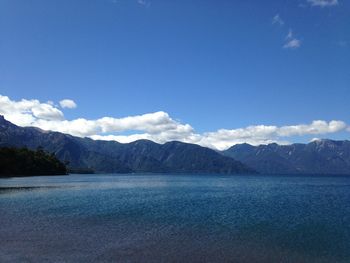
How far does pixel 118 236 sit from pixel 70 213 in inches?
921

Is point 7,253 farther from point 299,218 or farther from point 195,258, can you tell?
point 299,218

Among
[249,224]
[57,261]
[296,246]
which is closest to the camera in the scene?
[57,261]

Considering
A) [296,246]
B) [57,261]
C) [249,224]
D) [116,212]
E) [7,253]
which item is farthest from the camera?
[116,212]

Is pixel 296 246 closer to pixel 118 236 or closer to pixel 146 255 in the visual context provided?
pixel 146 255

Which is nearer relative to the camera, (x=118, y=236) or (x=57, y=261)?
(x=57, y=261)

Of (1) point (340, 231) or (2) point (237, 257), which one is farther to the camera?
(1) point (340, 231)

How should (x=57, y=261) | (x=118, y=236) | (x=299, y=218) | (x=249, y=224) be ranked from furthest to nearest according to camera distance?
1. (x=299, y=218)
2. (x=249, y=224)
3. (x=118, y=236)
4. (x=57, y=261)

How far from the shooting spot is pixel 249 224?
181 ft

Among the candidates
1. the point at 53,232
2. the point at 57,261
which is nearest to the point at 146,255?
the point at 57,261

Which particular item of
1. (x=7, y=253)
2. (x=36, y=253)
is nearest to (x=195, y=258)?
(x=36, y=253)

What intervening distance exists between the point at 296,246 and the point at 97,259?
2092cm

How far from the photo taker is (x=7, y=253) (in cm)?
3384

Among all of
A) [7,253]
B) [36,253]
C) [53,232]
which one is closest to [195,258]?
[36,253]

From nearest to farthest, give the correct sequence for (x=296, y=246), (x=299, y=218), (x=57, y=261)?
(x=57, y=261) → (x=296, y=246) → (x=299, y=218)
